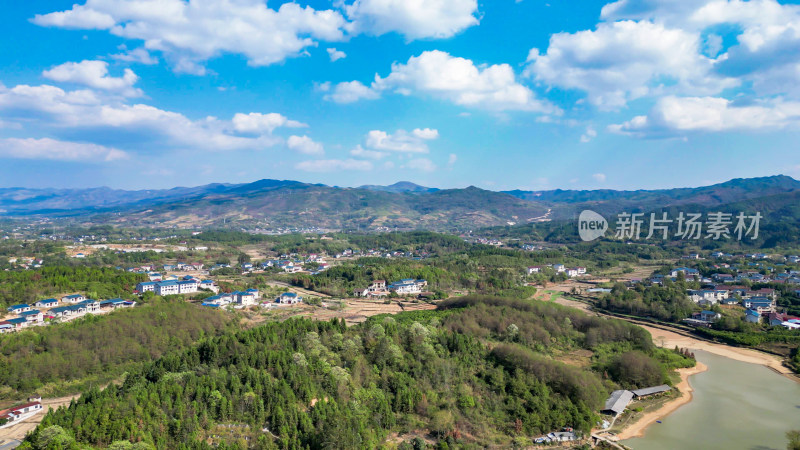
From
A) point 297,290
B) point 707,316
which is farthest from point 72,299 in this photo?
point 707,316

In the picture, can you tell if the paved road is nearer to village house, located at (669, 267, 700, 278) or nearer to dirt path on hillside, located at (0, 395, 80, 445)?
dirt path on hillside, located at (0, 395, 80, 445)

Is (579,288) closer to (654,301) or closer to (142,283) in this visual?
(654,301)

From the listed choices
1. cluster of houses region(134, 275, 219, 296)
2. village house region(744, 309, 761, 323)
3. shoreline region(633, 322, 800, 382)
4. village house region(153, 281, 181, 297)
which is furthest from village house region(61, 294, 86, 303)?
village house region(744, 309, 761, 323)

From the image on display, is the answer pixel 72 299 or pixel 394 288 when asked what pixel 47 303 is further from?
pixel 394 288

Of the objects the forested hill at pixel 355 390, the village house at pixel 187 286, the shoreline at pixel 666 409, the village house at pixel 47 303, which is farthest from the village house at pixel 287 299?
the shoreline at pixel 666 409

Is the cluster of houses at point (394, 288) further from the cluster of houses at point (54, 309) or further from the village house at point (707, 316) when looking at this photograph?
the village house at point (707, 316)

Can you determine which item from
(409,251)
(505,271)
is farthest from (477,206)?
(505,271)
